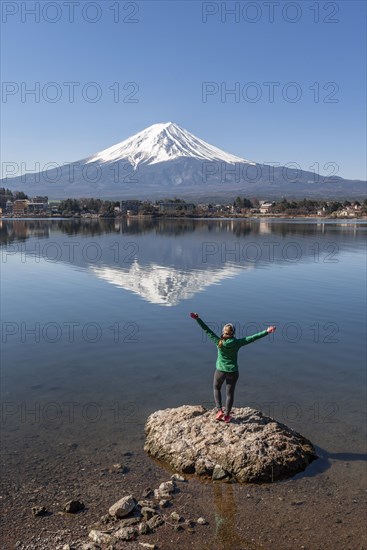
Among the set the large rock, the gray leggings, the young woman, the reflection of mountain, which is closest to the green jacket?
the young woman

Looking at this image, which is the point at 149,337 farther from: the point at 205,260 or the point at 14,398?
the point at 205,260

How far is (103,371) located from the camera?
14.6 meters

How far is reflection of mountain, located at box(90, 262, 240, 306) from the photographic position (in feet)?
89.9

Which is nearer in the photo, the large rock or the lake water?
the large rock

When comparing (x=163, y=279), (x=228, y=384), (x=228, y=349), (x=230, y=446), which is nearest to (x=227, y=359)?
(x=228, y=349)

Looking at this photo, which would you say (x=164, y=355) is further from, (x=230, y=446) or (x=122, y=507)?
(x=122, y=507)

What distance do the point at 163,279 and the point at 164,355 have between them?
18.2m

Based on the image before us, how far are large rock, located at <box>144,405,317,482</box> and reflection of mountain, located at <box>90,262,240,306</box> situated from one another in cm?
1469

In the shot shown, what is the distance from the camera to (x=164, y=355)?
16.2 m

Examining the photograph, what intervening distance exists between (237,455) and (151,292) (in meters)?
19.6

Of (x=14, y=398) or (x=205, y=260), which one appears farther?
(x=205, y=260)

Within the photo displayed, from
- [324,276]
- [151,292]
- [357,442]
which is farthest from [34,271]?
[357,442]

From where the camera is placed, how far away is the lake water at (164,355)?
11.0m

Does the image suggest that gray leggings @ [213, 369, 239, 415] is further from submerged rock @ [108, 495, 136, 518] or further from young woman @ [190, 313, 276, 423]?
submerged rock @ [108, 495, 136, 518]
